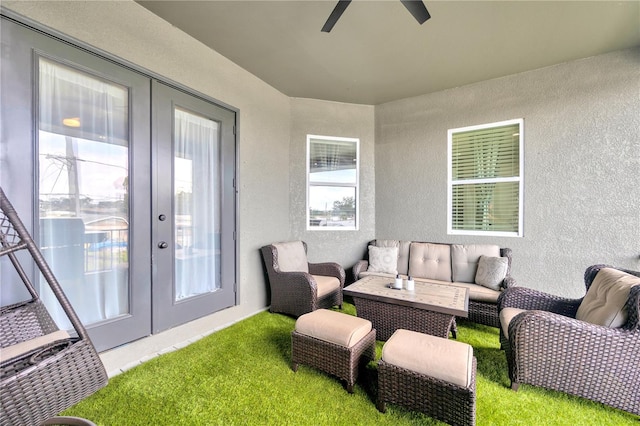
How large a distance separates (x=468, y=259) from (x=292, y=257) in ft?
7.77

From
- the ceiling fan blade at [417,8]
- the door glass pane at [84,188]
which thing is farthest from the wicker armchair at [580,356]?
the door glass pane at [84,188]

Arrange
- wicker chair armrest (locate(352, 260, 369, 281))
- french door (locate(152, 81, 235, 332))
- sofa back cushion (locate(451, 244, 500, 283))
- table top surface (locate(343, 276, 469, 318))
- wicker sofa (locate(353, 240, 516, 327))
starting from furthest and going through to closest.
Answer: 1. wicker chair armrest (locate(352, 260, 369, 281))
2. sofa back cushion (locate(451, 244, 500, 283))
3. wicker sofa (locate(353, 240, 516, 327))
4. french door (locate(152, 81, 235, 332))
5. table top surface (locate(343, 276, 469, 318))

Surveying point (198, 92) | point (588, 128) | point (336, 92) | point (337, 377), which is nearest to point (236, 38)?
point (198, 92)

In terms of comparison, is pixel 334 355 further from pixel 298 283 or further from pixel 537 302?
pixel 537 302

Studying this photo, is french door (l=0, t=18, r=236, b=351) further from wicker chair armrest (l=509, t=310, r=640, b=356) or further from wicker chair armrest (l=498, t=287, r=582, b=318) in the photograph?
wicker chair armrest (l=498, t=287, r=582, b=318)

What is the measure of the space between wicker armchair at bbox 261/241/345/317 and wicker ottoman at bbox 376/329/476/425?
4.87ft

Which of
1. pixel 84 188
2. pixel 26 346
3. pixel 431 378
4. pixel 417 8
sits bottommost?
pixel 431 378

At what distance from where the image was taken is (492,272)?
3.19 m

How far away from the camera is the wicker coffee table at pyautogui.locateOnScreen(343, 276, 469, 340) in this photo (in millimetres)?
2359

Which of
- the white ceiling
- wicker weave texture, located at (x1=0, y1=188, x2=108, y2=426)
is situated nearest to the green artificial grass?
wicker weave texture, located at (x1=0, y1=188, x2=108, y2=426)

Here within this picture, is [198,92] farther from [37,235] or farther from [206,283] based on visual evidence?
[206,283]

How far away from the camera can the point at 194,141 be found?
290 centimetres

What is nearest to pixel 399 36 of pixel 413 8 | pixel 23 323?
pixel 413 8

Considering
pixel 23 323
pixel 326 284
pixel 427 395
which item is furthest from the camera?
pixel 326 284
